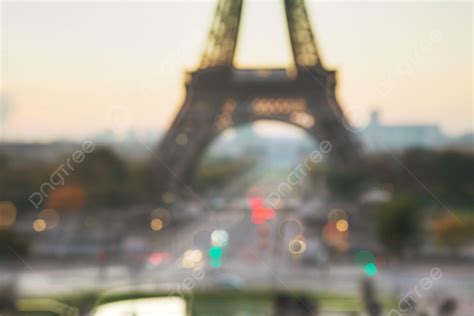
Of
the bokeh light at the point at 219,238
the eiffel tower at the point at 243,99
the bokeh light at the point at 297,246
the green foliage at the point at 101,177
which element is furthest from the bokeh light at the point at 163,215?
the bokeh light at the point at 297,246

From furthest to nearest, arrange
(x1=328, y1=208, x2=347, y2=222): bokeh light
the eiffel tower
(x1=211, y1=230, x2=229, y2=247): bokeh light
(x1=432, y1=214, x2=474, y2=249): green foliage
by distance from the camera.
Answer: (x1=328, y1=208, x2=347, y2=222): bokeh light
the eiffel tower
(x1=211, y1=230, x2=229, y2=247): bokeh light
(x1=432, y1=214, x2=474, y2=249): green foliage

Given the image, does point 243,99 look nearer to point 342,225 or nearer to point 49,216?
point 342,225

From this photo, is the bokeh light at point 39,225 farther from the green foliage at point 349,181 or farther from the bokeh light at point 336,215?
the green foliage at point 349,181

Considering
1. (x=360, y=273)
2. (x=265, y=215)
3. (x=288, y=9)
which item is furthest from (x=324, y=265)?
(x=265, y=215)

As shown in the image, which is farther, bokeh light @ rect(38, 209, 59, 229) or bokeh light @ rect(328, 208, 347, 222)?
bokeh light @ rect(328, 208, 347, 222)

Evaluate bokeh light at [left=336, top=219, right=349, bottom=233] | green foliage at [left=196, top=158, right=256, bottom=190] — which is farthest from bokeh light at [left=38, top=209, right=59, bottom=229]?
bokeh light at [left=336, top=219, right=349, bottom=233]

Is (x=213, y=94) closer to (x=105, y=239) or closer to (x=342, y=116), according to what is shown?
(x=342, y=116)

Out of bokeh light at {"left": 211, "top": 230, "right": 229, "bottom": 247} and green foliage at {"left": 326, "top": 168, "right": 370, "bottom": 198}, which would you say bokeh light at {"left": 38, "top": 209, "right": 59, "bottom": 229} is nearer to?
bokeh light at {"left": 211, "top": 230, "right": 229, "bottom": 247}
